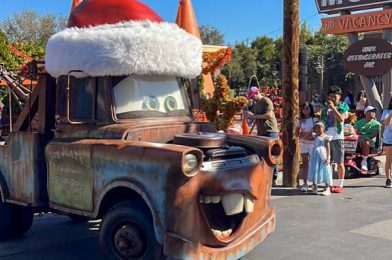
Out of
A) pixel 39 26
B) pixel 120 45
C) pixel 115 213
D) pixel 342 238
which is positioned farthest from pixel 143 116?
pixel 39 26

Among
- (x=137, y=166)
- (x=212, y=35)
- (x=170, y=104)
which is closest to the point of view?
(x=137, y=166)

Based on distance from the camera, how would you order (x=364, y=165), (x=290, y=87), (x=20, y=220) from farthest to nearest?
(x=364, y=165) → (x=290, y=87) → (x=20, y=220)

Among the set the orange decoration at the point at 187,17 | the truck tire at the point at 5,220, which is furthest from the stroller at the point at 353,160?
the truck tire at the point at 5,220

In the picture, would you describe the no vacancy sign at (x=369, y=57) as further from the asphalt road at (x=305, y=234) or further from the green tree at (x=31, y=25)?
the green tree at (x=31, y=25)

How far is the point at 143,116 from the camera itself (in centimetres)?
516

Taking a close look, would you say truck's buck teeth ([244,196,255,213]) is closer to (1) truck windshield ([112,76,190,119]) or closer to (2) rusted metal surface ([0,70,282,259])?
(2) rusted metal surface ([0,70,282,259])

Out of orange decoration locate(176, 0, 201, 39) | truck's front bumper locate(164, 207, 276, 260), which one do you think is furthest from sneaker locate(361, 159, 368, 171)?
truck's front bumper locate(164, 207, 276, 260)

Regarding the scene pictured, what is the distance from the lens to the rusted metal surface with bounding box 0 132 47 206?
546 cm

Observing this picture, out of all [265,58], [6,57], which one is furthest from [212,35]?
[6,57]

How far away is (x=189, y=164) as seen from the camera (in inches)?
164

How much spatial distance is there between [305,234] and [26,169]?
3323mm

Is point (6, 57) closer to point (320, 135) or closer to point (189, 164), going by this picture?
point (320, 135)

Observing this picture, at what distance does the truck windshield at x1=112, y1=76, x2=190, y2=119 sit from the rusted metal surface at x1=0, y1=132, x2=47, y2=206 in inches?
43.7

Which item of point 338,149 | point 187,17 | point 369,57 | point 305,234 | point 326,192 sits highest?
point 187,17
